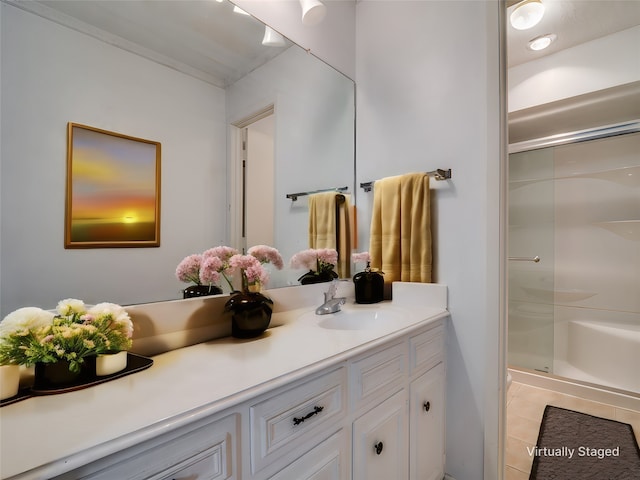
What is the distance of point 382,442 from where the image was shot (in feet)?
3.28

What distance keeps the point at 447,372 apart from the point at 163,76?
5.47ft

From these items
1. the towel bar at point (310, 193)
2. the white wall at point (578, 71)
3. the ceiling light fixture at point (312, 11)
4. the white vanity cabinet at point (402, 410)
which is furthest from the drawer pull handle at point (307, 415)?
the white wall at point (578, 71)

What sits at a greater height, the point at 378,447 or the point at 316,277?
the point at 316,277

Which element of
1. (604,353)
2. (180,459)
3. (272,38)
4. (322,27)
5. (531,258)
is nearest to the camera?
(180,459)

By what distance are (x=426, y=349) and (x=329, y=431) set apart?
605mm

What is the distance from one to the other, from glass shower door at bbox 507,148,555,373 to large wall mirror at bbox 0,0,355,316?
7.39ft

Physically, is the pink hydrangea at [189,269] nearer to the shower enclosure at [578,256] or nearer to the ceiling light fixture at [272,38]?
the ceiling light fixture at [272,38]

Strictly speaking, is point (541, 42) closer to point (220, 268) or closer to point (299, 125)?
point (299, 125)

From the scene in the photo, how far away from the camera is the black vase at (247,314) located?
1.00m

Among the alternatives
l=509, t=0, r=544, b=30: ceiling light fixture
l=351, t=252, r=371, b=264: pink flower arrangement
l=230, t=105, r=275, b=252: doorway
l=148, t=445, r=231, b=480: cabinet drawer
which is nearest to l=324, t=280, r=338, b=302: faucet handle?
l=351, t=252, r=371, b=264: pink flower arrangement

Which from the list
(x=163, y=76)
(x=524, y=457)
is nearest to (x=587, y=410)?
(x=524, y=457)

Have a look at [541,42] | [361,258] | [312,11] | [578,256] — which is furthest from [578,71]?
[361,258]

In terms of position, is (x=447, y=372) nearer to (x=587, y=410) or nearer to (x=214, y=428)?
(x=214, y=428)

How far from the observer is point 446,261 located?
146 cm
